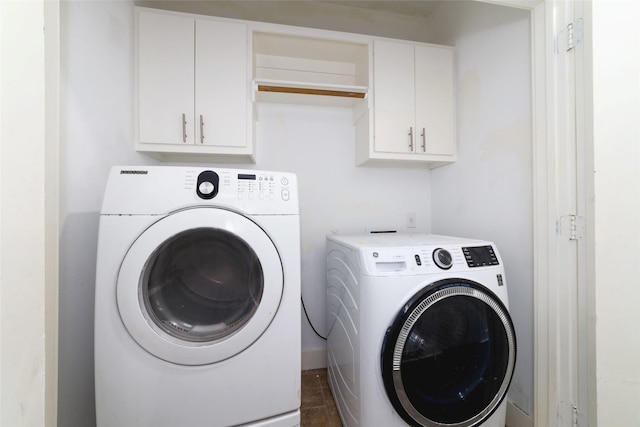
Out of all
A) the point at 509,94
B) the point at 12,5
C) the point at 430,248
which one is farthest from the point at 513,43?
the point at 12,5

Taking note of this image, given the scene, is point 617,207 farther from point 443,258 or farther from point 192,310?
point 192,310

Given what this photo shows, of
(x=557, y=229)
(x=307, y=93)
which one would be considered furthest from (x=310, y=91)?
(x=557, y=229)

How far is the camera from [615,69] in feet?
2.52

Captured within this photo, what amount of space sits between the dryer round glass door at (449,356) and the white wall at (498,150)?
35 cm

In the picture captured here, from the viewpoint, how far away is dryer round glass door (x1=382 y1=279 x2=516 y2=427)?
2.71 ft

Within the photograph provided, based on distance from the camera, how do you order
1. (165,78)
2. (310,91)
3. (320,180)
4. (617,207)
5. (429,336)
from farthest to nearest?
(320,180), (310,91), (165,78), (429,336), (617,207)

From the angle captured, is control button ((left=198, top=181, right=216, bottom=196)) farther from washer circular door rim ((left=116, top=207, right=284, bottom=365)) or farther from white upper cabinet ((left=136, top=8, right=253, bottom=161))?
white upper cabinet ((left=136, top=8, right=253, bottom=161))

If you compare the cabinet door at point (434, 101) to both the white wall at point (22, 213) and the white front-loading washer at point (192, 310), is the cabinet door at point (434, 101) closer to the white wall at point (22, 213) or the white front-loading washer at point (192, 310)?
Answer: the white front-loading washer at point (192, 310)

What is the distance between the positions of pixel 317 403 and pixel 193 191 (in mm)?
1319

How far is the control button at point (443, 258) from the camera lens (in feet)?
2.94

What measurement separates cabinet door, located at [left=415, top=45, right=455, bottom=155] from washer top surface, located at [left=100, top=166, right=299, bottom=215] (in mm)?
1049


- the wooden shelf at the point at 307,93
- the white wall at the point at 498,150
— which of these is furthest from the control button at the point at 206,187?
the white wall at the point at 498,150

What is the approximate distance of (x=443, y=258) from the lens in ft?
3.00

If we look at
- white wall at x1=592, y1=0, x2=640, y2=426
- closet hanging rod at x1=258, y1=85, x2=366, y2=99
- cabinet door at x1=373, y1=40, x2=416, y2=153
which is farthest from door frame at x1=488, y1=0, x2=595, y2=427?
closet hanging rod at x1=258, y1=85, x2=366, y2=99
